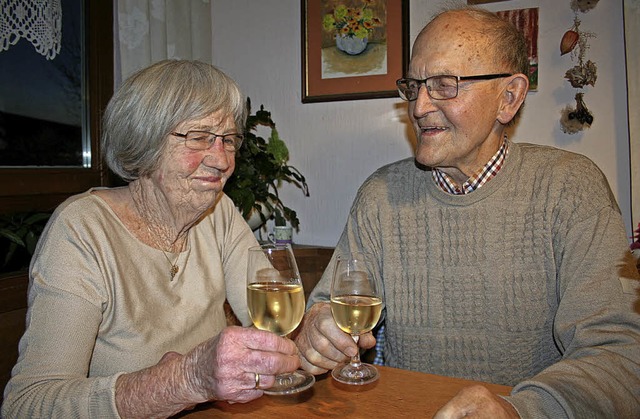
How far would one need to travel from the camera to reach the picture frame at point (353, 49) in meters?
3.07

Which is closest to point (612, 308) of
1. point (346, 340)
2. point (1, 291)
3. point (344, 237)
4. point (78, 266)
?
point (346, 340)

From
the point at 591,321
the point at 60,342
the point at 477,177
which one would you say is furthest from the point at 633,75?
the point at 60,342

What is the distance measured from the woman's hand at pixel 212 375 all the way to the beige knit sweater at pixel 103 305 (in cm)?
6

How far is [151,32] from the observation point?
119 inches

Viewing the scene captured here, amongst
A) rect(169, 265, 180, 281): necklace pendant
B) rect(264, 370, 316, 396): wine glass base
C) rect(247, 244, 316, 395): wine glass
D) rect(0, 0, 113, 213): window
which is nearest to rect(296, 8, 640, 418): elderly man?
rect(264, 370, 316, 396): wine glass base

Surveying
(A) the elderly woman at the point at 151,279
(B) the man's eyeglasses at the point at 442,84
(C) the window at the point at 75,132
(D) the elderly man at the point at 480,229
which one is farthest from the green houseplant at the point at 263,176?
(B) the man's eyeglasses at the point at 442,84

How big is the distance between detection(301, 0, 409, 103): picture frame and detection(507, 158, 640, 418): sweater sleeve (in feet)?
5.62

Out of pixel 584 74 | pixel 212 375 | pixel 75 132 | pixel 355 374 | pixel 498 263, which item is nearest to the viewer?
pixel 212 375

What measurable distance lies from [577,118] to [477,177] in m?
1.29

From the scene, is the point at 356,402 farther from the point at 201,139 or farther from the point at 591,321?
the point at 201,139

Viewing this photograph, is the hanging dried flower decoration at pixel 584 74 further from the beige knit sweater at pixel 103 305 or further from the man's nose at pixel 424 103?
the beige knit sweater at pixel 103 305

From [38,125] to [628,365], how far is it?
8.98ft

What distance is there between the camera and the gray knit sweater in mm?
1415

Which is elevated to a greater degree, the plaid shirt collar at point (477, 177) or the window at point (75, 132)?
the window at point (75, 132)
